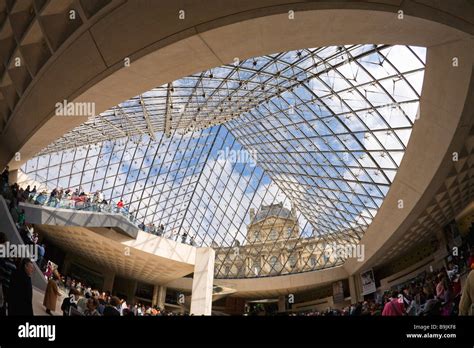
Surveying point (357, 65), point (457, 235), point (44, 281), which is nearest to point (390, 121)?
point (357, 65)

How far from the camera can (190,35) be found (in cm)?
922

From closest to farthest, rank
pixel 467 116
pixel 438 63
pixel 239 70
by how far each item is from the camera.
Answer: pixel 438 63 < pixel 467 116 < pixel 239 70

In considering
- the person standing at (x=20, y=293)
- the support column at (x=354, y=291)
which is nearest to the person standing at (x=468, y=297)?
the person standing at (x=20, y=293)

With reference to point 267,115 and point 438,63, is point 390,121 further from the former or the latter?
point 267,115

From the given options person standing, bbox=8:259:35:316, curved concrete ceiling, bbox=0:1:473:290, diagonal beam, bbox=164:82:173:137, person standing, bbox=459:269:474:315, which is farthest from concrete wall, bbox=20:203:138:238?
person standing, bbox=459:269:474:315

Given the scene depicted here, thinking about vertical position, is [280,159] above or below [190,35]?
above

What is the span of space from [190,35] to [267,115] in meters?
28.4

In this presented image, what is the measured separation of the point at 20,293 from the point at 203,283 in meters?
35.3

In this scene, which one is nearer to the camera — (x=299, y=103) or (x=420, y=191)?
(x=420, y=191)

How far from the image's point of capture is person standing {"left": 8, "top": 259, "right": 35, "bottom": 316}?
6.10 meters

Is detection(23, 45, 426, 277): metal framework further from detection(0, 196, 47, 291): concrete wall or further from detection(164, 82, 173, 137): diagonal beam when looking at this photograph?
detection(0, 196, 47, 291): concrete wall

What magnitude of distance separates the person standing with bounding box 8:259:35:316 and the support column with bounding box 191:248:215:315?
33140mm

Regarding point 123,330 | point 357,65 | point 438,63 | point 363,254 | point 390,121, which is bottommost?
point 123,330

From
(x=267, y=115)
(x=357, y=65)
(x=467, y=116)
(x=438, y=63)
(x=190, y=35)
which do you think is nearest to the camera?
(x=190, y=35)
